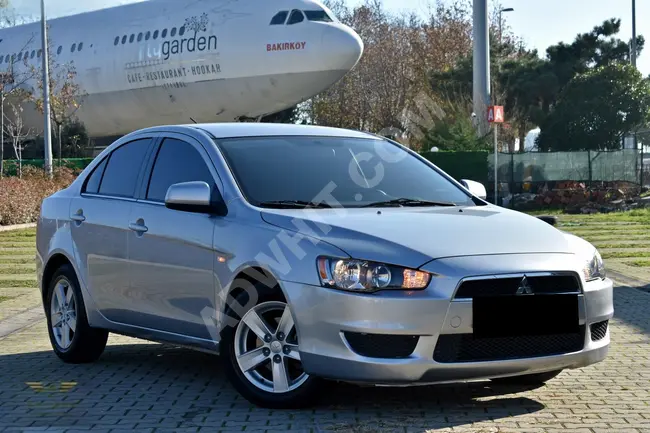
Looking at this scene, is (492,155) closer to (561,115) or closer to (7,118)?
(561,115)

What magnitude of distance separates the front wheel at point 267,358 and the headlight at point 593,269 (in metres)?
1.60

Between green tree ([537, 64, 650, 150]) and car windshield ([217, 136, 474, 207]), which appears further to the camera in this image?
green tree ([537, 64, 650, 150])

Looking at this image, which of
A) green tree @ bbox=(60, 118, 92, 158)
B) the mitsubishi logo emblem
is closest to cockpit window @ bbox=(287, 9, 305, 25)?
green tree @ bbox=(60, 118, 92, 158)

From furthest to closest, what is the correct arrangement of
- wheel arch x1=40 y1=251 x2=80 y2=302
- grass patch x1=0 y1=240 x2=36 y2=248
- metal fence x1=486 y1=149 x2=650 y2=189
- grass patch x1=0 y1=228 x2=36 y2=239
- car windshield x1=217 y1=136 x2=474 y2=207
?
metal fence x1=486 y1=149 x2=650 y2=189 < grass patch x1=0 y1=228 x2=36 y2=239 < grass patch x1=0 y1=240 x2=36 y2=248 < wheel arch x1=40 y1=251 x2=80 y2=302 < car windshield x1=217 y1=136 x2=474 y2=207

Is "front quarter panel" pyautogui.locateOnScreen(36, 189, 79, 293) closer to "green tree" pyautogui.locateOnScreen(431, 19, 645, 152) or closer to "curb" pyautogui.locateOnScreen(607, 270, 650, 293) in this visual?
"curb" pyautogui.locateOnScreen(607, 270, 650, 293)

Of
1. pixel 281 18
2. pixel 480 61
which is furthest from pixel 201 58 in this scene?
pixel 480 61

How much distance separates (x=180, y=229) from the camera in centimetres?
712

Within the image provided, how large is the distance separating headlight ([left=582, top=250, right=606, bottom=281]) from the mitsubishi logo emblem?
45cm

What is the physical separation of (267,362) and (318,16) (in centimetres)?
2876

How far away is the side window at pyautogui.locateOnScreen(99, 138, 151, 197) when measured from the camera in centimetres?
805

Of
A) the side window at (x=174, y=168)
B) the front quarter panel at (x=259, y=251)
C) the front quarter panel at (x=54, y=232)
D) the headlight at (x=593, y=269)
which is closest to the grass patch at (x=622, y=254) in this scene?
the front quarter panel at (x=54, y=232)

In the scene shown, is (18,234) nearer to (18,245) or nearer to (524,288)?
(18,245)

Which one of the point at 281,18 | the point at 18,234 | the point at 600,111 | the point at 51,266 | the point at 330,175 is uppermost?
the point at 281,18

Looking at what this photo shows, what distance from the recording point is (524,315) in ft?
19.5
